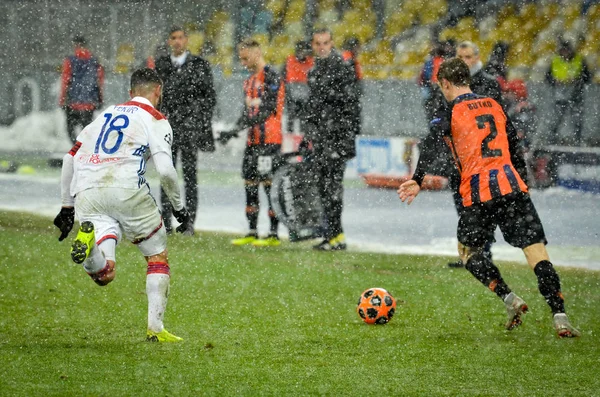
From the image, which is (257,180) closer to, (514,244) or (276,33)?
(514,244)

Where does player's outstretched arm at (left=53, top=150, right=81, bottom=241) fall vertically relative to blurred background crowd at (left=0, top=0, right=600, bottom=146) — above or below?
below

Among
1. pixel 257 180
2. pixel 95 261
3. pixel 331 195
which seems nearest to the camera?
pixel 95 261

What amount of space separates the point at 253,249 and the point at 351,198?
17.0 ft

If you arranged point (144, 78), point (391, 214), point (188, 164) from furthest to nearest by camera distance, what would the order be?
point (391, 214), point (188, 164), point (144, 78)

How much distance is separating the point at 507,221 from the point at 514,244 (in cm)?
16

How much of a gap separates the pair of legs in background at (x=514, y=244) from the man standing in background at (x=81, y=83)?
11971mm

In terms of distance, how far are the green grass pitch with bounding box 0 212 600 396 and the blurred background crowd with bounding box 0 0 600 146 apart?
35.7 ft

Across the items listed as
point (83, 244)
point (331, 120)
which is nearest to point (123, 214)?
point (83, 244)

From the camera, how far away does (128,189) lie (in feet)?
20.4

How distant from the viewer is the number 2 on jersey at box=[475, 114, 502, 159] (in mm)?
6824

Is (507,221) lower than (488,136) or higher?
lower

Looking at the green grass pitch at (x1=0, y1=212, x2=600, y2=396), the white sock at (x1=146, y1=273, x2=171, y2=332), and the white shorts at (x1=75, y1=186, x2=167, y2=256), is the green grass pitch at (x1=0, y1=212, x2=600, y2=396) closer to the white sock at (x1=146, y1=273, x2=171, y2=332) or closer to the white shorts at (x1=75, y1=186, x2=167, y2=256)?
the white sock at (x1=146, y1=273, x2=171, y2=332)

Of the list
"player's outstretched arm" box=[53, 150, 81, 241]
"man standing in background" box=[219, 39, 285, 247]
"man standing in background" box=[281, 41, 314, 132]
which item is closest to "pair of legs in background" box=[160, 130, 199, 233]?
"man standing in background" box=[219, 39, 285, 247]

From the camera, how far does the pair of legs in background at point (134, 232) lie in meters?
6.10
